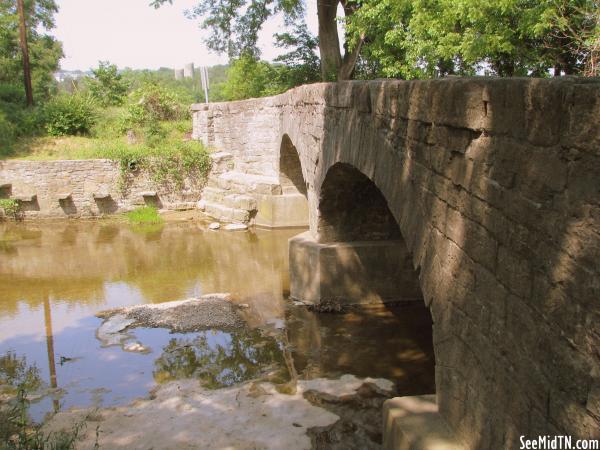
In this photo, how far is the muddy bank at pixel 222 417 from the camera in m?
5.18

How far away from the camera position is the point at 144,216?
16094 millimetres

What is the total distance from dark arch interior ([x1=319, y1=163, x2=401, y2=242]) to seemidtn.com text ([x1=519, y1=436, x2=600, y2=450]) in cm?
583

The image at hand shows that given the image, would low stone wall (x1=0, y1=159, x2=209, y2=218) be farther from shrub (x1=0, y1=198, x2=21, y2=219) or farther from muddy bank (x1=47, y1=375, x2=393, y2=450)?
muddy bank (x1=47, y1=375, x2=393, y2=450)

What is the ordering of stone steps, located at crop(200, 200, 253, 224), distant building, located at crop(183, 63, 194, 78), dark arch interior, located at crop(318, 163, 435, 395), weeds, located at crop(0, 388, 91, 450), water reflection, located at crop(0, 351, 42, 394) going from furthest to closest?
distant building, located at crop(183, 63, 194, 78)
stone steps, located at crop(200, 200, 253, 224)
dark arch interior, located at crop(318, 163, 435, 395)
water reflection, located at crop(0, 351, 42, 394)
weeds, located at crop(0, 388, 91, 450)

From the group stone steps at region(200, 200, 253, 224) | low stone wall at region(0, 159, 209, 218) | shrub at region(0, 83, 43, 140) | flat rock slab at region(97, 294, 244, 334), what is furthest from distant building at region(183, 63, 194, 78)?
flat rock slab at region(97, 294, 244, 334)

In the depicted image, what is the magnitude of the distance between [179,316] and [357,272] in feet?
9.18

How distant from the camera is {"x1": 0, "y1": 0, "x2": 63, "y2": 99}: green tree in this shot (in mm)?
24469

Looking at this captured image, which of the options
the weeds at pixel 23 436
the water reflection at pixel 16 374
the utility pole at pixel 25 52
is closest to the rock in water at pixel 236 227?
the water reflection at pixel 16 374

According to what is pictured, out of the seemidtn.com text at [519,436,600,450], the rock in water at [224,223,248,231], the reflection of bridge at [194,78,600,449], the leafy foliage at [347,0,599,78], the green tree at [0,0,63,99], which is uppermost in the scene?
the green tree at [0,0,63,99]

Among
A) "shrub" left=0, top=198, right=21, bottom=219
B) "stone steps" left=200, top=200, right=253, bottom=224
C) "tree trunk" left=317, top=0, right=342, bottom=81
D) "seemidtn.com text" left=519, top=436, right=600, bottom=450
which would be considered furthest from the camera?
"tree trunk" left=317, top=0, right=342, bottom=81

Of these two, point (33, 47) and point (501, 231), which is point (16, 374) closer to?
point (501, 231)

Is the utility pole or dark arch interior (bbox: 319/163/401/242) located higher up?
the utility pole

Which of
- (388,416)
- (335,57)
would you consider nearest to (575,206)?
(388,416)

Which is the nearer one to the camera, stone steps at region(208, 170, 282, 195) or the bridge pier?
the bridge pier
